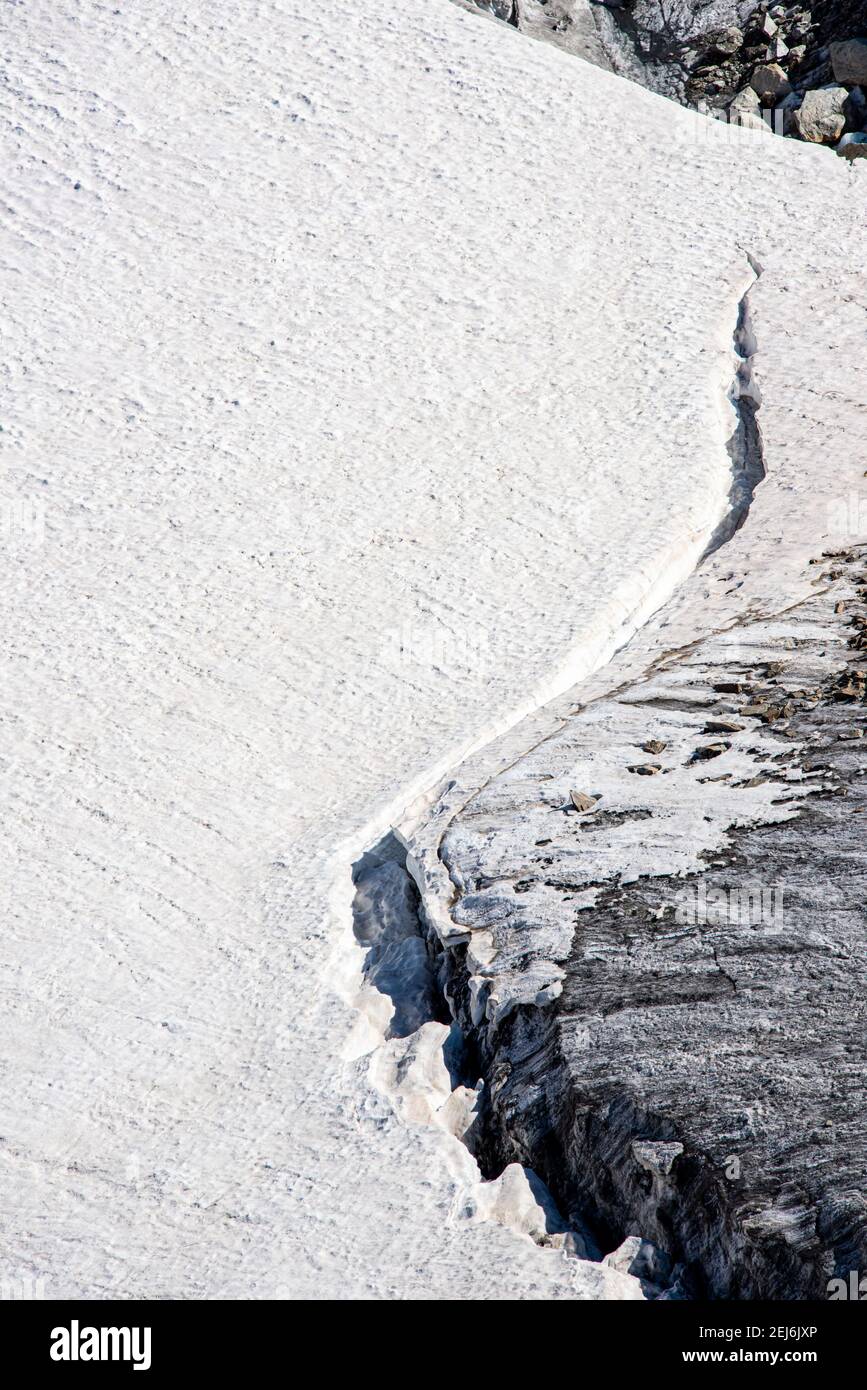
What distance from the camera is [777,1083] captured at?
473 cm

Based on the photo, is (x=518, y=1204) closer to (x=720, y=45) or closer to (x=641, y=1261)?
(x=641, y=1261)

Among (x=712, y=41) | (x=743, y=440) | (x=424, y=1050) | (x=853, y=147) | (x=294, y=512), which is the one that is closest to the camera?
(x=424, y=1050)

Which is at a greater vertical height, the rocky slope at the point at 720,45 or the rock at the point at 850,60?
the rocky slope at the point at 720,45

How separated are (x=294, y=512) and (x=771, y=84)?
7116 millimetres

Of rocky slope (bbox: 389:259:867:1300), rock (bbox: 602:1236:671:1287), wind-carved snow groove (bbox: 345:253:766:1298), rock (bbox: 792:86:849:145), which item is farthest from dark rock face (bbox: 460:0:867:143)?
rock (bbox: 602:1236:671:1287)

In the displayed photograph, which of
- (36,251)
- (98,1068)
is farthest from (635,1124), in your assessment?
(36,251)

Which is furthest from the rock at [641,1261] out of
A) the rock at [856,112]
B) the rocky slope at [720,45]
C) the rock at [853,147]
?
the rock at [856,112]

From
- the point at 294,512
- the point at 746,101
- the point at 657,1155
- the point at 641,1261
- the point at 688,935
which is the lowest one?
the point at 641,1261

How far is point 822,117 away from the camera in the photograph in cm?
1215

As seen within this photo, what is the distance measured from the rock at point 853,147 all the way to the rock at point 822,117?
147 millimetres

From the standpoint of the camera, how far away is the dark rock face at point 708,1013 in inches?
175

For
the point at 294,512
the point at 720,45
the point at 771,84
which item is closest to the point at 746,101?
the point at 771,84

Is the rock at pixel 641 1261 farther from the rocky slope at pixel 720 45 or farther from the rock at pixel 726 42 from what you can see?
the rock at pixel 726 42

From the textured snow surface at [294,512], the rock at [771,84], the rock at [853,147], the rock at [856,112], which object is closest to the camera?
the textured snow surface at [294,512]
